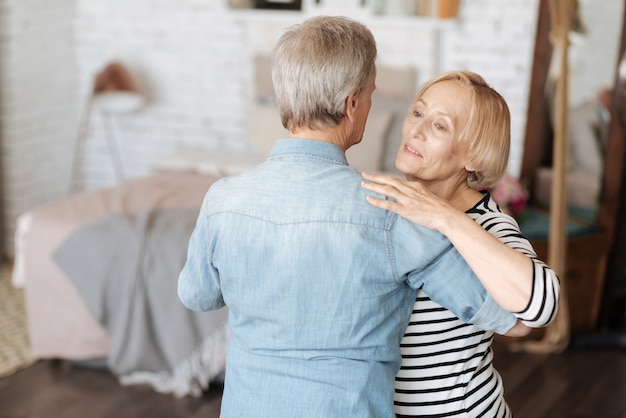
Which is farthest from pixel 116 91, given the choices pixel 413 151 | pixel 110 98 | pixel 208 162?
pixel 413 151

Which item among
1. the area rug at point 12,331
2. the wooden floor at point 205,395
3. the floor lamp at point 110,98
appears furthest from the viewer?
the floor lamp at point 110,98

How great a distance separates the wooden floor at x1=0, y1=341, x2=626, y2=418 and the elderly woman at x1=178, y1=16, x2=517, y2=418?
1999mm

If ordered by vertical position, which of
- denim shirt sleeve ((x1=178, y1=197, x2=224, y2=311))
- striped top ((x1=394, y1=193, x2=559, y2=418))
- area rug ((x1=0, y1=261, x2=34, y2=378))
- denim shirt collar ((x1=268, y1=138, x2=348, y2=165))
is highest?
denim shirt collar ((x1=268, y1=138, x2=348, y2=165))

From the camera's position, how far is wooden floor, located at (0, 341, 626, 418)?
132 inches

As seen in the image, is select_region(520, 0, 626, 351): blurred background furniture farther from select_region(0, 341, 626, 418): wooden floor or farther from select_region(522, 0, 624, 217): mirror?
select_region(0, 341, 626, 418): wooden floor

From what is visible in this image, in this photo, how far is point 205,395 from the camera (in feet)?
11.5

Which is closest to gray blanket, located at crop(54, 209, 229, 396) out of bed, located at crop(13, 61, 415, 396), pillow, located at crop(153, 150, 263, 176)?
bed, located at crop(13, 61, 415, 396)

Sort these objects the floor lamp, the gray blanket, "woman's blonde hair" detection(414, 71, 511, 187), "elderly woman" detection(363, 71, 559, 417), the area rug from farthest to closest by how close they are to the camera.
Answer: the floor lamp < the area rug < the gray blanket < "woman's blonde hair" detection(414, 71, 511, 187) < "elderly woman" detection(363, 71, 559, 417)

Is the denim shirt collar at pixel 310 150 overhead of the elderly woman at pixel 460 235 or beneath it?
overhead

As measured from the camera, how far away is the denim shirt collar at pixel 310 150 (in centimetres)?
145

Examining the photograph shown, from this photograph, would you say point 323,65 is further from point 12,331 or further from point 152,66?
point 152,66

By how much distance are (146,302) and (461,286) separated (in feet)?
7.78

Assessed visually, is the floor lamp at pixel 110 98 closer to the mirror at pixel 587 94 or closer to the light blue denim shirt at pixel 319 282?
the mirror at pixel 587 94

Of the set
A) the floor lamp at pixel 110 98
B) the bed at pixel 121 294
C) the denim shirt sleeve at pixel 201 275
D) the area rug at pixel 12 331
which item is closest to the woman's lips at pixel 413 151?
the denim shirt sleeve at pixel 201 275
